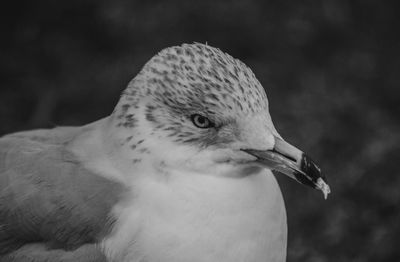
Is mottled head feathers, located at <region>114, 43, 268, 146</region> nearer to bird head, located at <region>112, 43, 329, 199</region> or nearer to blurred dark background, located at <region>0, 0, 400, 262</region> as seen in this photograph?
bird head, located at <region>112, 43, 329, 199</region>

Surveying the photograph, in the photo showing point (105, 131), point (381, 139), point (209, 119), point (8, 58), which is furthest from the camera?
point (8, 58)

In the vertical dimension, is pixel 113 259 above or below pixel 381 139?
below

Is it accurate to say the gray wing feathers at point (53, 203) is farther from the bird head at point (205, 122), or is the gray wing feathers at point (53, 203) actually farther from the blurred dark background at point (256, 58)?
the blurred dark background at point (256, 58)

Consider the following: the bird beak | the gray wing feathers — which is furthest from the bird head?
the gray wing feathers

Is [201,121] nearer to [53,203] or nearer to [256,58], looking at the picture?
[53,203]

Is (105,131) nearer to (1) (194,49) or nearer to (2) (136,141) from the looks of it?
(2) (136,141)

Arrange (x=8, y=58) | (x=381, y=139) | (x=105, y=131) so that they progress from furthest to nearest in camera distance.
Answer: (x=8, y=58) < (x=381, y=139) < (x=105, y=131)

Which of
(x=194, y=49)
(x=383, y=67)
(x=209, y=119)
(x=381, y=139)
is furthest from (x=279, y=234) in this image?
(x=383, y=67)
